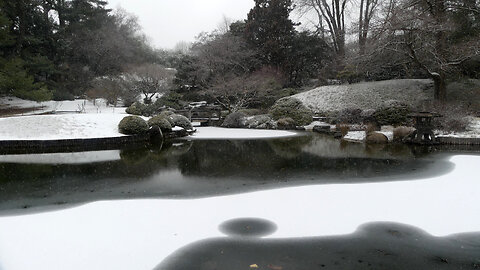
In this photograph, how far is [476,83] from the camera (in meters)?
16.1

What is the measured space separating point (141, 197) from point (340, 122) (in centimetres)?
1381

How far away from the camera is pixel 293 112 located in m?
18.3

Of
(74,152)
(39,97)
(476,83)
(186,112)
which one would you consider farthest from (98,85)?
(476,83)

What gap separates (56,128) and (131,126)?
8.18ft

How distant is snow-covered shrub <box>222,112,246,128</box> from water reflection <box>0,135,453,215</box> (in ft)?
28.0

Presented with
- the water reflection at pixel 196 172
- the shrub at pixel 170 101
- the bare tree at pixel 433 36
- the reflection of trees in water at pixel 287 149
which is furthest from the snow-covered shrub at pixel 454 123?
the shrub at pixel 170 101

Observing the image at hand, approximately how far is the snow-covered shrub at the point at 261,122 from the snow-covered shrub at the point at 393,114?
573 centimetres

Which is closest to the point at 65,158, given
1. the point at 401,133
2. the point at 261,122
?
the point at 401,133

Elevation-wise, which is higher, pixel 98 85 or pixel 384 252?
pixel 98 85

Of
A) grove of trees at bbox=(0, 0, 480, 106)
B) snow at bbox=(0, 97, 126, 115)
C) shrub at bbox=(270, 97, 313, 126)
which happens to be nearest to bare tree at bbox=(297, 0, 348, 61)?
grove of trees at bbox=(0, 0, 480, 106)

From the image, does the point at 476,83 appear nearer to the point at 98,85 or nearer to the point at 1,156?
the point at 1,156

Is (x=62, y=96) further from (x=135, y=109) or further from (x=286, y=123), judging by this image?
(x=286, y=123)

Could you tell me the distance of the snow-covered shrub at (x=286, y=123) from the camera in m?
17.8

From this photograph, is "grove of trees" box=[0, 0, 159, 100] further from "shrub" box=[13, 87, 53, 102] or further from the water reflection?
the water reflection
